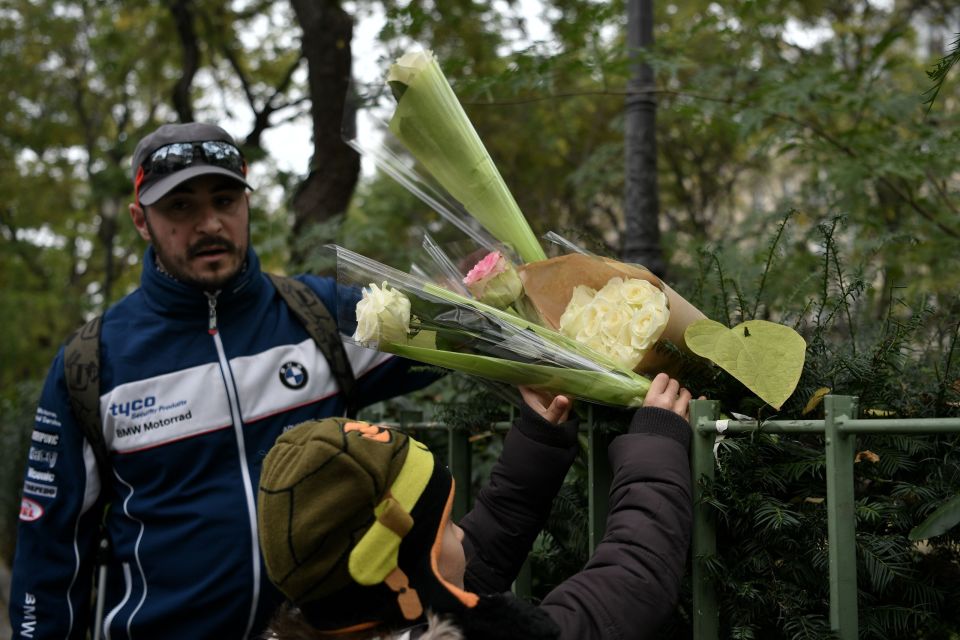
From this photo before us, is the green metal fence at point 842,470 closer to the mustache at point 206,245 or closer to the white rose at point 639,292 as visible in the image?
the white rose at point 639,292

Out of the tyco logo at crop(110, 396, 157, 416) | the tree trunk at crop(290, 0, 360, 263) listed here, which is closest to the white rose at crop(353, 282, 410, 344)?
the tyco logo at crop(110, 396, 157, 416)

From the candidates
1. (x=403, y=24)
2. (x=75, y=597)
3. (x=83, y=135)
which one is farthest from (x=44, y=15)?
(x=75, y=597)

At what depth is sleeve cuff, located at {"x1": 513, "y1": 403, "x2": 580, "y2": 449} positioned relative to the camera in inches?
81.9

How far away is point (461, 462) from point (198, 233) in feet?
3.62

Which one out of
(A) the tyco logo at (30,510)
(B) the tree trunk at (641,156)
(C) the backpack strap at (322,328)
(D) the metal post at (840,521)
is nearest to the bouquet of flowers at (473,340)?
(D) the metal post at (840,521)

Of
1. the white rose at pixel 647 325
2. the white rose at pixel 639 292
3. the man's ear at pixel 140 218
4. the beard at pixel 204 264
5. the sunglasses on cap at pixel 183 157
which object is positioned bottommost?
the white rose at pixel 647 325

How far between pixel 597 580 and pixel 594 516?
1.31 feet

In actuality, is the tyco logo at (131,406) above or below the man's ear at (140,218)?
below

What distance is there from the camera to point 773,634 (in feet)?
5.99

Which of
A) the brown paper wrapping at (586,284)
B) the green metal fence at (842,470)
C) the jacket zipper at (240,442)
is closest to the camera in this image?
the green metal fence at (842,470)

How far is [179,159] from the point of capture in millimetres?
2781

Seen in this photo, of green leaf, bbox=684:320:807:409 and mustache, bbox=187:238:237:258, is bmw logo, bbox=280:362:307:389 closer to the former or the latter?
mustache, bbox=187:238:237:258

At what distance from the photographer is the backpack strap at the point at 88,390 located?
2658mm

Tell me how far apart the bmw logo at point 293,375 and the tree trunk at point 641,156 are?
1500 mm
